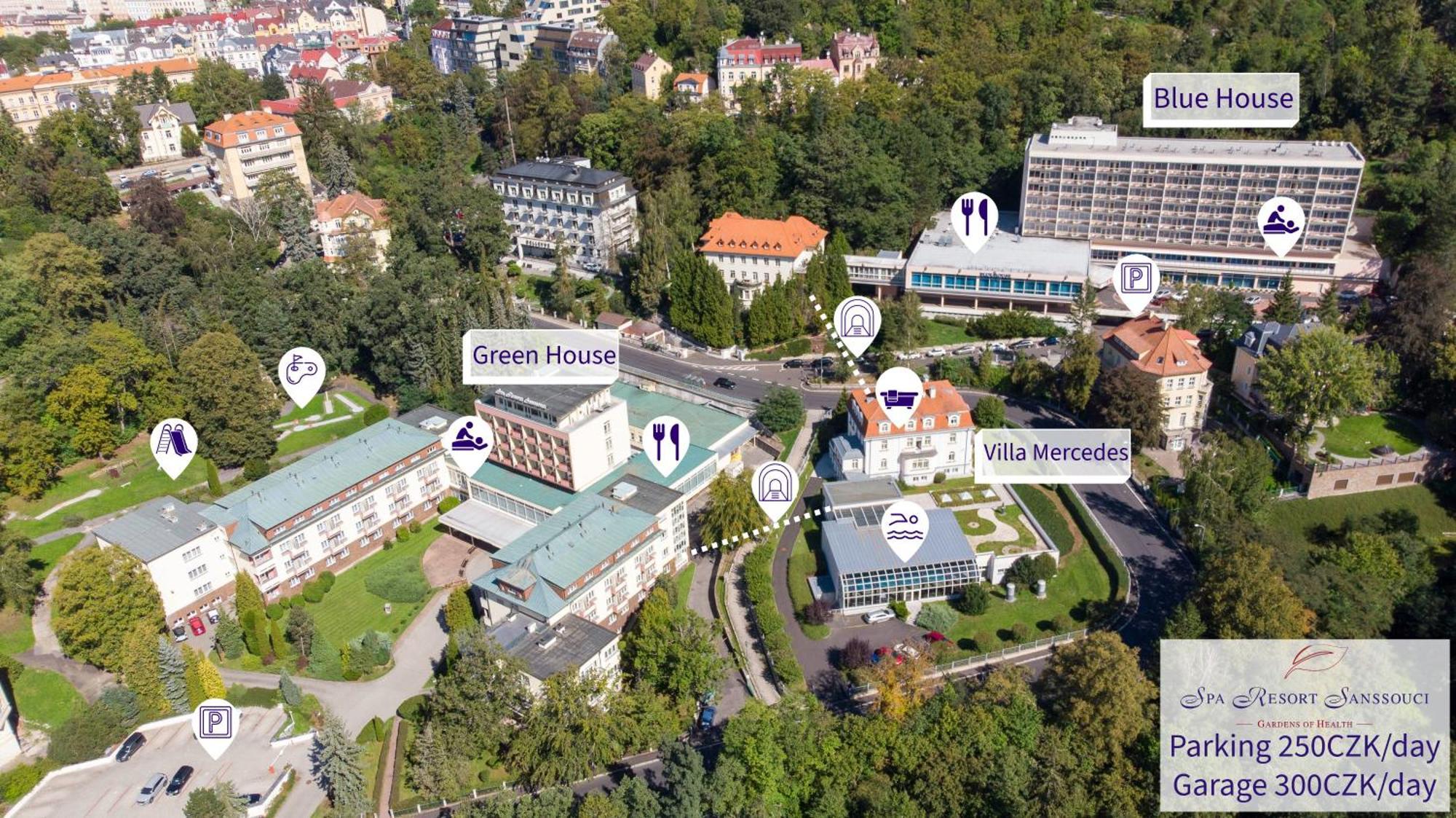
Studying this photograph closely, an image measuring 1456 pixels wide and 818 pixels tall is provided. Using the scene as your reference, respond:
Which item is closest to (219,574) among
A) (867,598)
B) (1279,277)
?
(867,598)

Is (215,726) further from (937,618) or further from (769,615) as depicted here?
(937,618)

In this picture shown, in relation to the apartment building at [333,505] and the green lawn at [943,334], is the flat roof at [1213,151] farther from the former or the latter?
the apartment building at [333,505]

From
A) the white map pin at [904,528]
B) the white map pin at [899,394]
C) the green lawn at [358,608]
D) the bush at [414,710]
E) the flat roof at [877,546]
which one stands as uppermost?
the white map pin at [899,394]

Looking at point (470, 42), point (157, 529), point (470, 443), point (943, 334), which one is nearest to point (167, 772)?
point (157, 529)

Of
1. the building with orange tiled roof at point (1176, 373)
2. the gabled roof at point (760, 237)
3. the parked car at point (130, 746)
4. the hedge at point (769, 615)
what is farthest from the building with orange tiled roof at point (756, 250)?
the parked car at point (130, 746)

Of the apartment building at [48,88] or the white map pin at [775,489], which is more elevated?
the apartment building at [48,88]

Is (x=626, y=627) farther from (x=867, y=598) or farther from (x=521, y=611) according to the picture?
(x=867, y=598)

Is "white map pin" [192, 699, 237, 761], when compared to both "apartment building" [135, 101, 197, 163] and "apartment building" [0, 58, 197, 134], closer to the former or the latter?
"apartment building" [135, 101, 197, 163]

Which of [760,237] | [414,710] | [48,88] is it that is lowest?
[414,710]
